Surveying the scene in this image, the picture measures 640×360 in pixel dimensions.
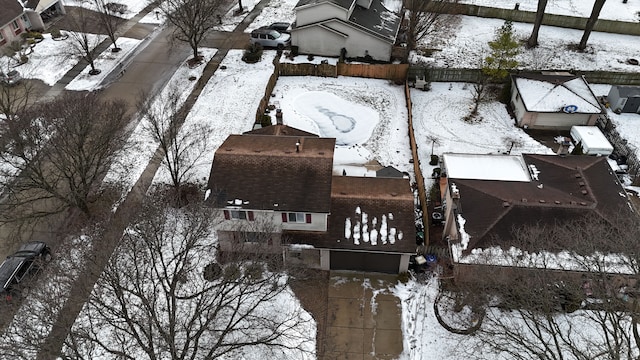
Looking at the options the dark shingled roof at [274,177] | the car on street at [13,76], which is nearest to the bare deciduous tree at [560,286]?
the dark shingled roof at [274,177]

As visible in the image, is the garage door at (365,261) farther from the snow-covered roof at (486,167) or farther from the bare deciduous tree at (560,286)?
the snow-covered roof at (486,167)

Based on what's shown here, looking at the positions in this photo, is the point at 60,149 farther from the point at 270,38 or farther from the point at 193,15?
the point at 270,38

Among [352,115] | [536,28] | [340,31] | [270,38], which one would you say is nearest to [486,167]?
[352,115]

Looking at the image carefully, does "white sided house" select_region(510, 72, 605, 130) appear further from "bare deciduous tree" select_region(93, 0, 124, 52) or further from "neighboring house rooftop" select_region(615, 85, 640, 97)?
"bare deciduous tree" select_region(93, 0, 124, 52)

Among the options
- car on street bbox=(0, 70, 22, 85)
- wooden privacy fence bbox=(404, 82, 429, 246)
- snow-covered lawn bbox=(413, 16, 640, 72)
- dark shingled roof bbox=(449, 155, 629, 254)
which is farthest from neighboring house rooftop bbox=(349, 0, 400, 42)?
car on street bbox=(0, 70, 22, 85)

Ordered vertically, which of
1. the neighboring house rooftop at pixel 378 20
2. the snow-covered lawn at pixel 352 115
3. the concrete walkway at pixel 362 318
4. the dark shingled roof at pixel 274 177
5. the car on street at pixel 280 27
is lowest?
the concrete walkway at pixel 362 318
